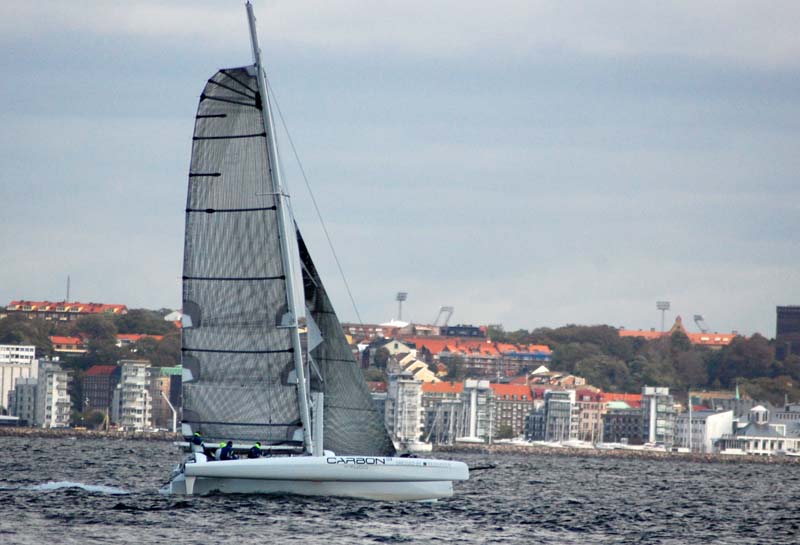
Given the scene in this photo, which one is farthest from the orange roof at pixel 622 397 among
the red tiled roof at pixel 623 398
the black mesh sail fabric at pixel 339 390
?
the black mesh sail fabric at pixel 339 390

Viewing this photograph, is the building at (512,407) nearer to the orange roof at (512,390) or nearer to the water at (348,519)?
the orange roof at (512,390)

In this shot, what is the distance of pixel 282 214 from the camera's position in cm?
3394

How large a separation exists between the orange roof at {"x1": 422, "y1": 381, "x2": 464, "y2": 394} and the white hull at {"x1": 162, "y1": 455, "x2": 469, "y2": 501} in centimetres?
15114

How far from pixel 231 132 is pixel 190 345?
13.3 feet

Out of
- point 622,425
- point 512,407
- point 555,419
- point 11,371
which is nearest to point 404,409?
point 555,419

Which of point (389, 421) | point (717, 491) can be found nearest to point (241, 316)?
point (717, 491)

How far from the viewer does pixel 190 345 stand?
34375mm

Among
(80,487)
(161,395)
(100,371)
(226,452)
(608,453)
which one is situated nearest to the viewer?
(226,452)

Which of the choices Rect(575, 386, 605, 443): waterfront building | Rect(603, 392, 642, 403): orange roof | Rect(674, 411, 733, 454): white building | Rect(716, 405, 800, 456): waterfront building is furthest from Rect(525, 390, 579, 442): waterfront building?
Rect(716, 405, 800, 456): waterfront building

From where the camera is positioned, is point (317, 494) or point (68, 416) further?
point (68, 416)

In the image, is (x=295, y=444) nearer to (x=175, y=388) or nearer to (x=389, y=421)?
(x=389, y=421)

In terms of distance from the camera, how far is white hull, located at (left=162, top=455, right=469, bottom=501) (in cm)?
3262

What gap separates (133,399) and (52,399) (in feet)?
25.1

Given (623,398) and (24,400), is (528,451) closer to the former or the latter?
(623,398)
